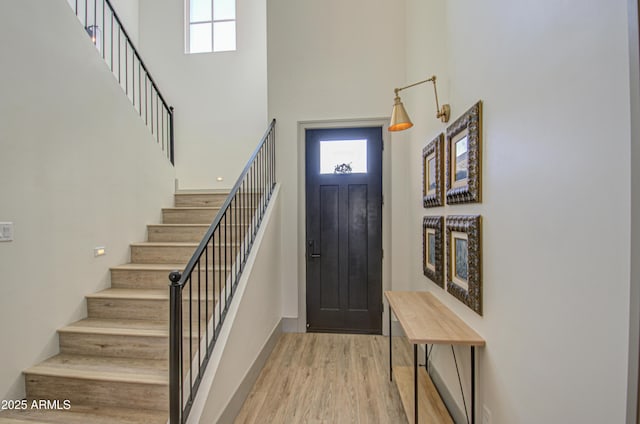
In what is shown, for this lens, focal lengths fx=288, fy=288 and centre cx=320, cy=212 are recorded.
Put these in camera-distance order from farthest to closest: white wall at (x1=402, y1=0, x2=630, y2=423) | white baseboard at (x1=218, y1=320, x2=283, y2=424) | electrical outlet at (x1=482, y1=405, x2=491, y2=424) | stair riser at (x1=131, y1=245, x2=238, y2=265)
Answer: stair riser at (x1=131, y1=245, x2=238, y2=265), white baseboard at (x1=218, y1=320, x2=283, y2=424), electrical outlet at (x1=482, y1=405, x2=491, y2=424), white wall at (x1=402, y1=0, x2=630, y2=423)

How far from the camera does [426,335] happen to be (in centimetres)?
158

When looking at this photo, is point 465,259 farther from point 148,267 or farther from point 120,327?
point 148,267

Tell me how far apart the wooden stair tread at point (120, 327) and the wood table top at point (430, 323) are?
5.59 ft

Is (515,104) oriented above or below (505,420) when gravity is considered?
above

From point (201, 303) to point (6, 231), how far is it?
1310mm

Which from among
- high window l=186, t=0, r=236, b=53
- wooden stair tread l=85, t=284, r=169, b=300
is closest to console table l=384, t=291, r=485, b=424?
wooden stair tread l=85, t=284, r=169, b=300

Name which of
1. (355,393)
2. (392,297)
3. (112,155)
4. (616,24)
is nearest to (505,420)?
(392,297)

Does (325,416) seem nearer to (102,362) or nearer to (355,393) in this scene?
(355,393)

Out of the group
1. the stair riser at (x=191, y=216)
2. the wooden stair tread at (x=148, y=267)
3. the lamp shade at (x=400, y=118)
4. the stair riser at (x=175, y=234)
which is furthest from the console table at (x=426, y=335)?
the stair riser at (x=191, y=216)

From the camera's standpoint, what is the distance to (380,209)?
3.50 m

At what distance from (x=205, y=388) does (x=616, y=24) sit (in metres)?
2.29

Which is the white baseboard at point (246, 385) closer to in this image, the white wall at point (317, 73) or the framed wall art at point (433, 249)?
the white wall at point (317, 73)

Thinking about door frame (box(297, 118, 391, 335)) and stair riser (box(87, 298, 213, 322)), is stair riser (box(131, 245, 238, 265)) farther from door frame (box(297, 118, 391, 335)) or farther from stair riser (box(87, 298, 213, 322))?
door frame (box(297, 118, 391, 335))

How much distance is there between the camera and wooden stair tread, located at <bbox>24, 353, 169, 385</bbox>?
6.08 ft
